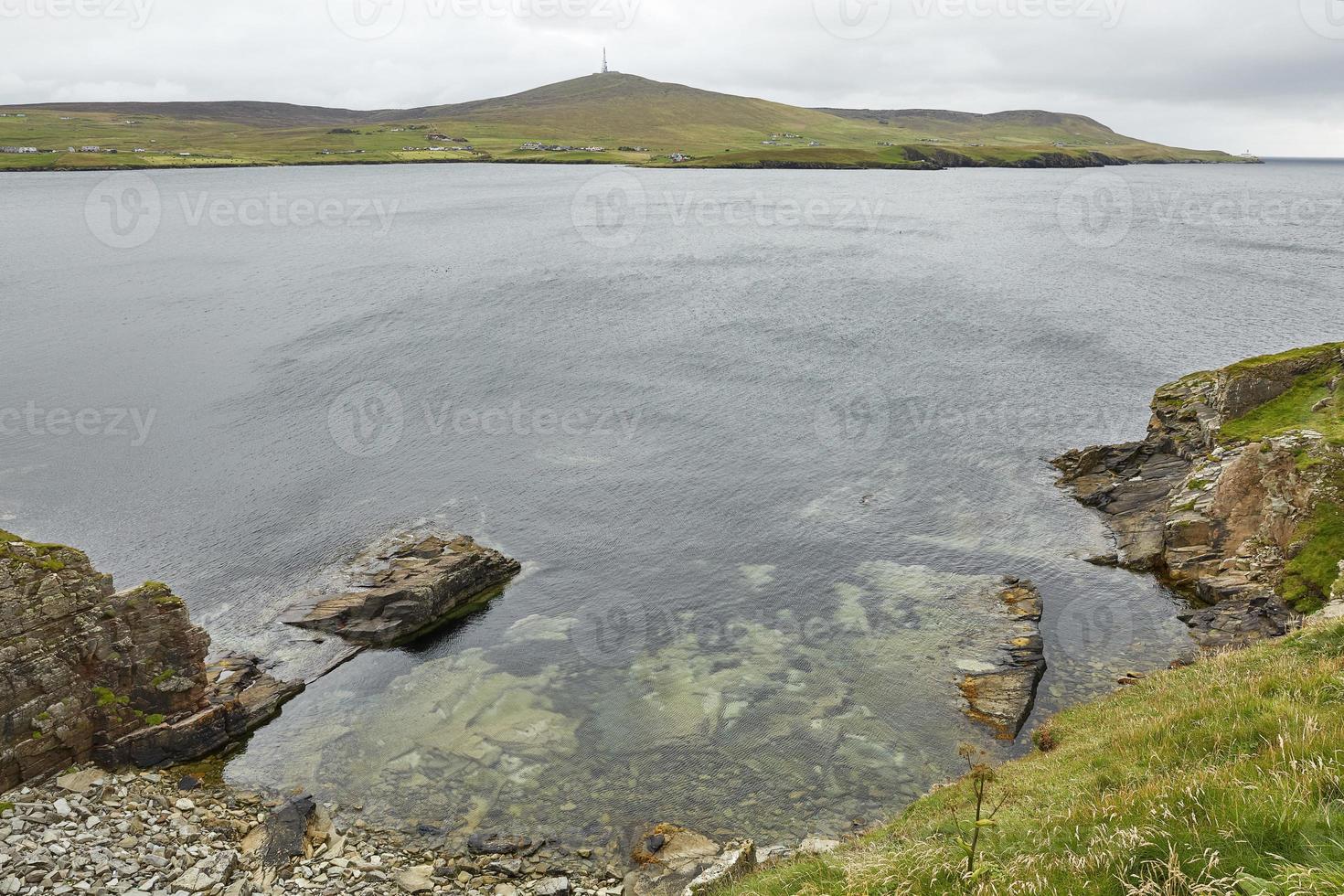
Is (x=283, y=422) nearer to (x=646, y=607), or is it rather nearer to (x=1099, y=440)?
(x=646, y=607)

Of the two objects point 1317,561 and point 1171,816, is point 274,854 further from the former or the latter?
point 1317,561

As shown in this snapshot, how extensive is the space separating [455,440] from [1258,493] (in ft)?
154

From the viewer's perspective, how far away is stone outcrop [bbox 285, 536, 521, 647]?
3809cm

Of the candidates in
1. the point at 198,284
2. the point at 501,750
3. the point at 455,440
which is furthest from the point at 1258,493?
the point at 198,284

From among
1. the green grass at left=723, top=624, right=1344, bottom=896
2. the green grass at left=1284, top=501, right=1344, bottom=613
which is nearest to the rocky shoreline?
the green grass at left=723, top=624, right=1344, bottom=896

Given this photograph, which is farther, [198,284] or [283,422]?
[198,284]

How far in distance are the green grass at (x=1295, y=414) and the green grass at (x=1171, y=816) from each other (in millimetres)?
25096

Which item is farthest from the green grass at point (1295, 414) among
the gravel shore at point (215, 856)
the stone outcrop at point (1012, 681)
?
the gravel shore at point (215, 856)

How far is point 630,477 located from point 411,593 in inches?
718

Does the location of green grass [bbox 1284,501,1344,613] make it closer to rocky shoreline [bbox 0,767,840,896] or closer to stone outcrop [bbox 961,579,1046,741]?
stone outcrop [bbox 961,579,1046,741]

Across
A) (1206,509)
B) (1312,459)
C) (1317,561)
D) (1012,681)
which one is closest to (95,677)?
(1012,681)

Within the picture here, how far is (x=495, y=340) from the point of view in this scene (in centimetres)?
8506

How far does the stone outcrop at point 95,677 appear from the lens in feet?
86.8

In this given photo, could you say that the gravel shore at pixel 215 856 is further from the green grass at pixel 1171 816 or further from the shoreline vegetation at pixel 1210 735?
the green grass at pixel 1171 816
